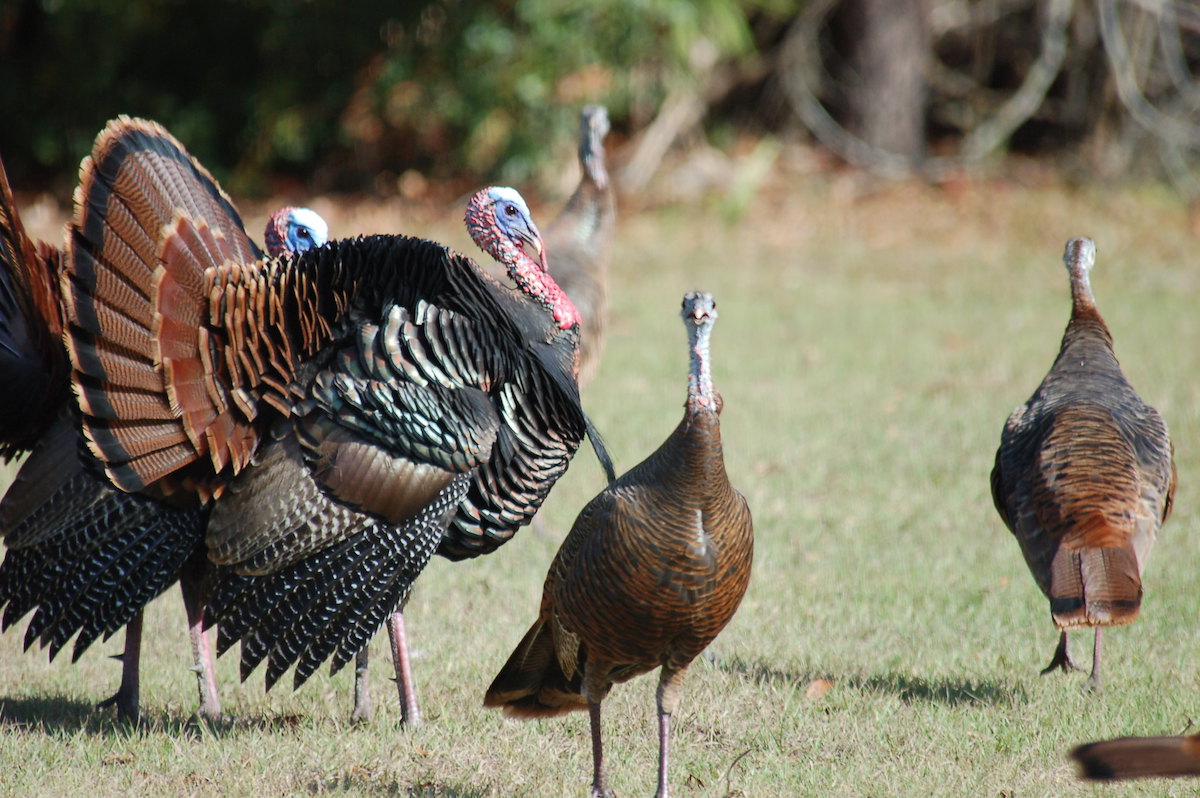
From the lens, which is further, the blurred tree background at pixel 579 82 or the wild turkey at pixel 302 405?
the blurred tree background at pixel 579 82

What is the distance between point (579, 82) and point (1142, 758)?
9.96 metres

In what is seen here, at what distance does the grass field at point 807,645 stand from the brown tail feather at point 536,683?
185 millimetres

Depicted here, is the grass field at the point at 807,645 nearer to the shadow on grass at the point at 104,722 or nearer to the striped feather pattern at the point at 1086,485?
the shadow on grass at the point at 104,722

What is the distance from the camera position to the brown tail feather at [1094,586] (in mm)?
3312

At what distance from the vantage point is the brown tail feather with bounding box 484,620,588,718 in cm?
345

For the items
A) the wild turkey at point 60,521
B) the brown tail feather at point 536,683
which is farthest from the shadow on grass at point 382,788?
the wild turkey at point 60,521

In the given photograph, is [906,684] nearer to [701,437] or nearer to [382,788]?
[701,437]

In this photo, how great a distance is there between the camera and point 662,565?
9.96ft

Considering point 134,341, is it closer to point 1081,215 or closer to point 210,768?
point 210,768

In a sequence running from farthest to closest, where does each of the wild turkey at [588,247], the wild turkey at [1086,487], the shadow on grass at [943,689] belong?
the wild turkey at [588,247], the shadow on grass at [943,689], the wild turkey at [1086,487]

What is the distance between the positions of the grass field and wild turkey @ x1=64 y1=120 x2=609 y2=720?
1.56 feet

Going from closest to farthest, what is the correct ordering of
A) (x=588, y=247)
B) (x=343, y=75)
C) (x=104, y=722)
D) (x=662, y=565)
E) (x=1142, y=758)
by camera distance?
(x=1142, y=758) < (x=662, y=565) < (x=104, y=722) < (x=588, y=247) < (x=343, y=75)

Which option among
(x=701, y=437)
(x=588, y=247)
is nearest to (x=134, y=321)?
(x=701, y=437)

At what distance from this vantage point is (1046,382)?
171 inches
